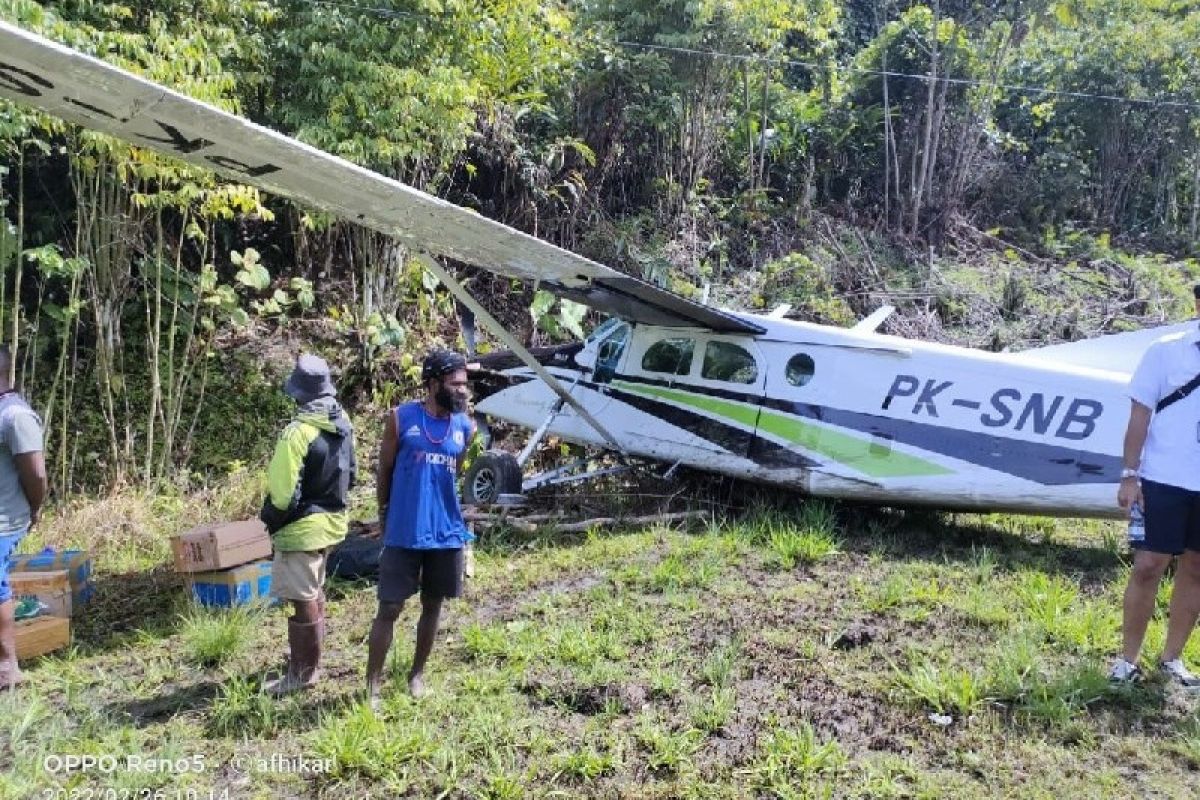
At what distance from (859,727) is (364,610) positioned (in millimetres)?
3245

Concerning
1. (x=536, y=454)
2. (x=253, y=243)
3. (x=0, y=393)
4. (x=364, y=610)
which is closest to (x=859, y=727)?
(x=364, y=610)

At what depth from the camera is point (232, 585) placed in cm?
566

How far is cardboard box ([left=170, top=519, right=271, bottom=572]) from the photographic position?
18.4ft

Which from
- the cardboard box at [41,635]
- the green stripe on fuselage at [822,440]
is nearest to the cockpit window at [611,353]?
the green stripe on fuselage at [822,440]

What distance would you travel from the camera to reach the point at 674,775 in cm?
359

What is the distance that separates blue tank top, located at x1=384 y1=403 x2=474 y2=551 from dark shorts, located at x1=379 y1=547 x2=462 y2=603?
0.22 ft

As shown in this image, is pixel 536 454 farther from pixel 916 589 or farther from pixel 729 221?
pixel 729 221

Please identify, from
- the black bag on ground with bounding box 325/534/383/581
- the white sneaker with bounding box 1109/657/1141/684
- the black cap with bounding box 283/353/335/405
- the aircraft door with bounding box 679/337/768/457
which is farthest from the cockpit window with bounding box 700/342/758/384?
the black cap with bounding box 283/353/335/405

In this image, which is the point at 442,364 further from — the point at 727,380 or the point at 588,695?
the point at 727,380

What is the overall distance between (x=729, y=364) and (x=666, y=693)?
404 cm

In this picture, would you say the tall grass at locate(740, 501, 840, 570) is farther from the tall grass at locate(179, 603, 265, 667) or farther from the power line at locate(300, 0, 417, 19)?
the power line at locate(300, 0, 417, 19)

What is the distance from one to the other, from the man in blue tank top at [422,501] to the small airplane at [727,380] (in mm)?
1890

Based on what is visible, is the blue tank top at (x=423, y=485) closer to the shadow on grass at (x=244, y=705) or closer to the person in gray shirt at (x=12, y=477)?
the shadow on grass at (x=244, y=705)

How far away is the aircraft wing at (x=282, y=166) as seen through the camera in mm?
4219
